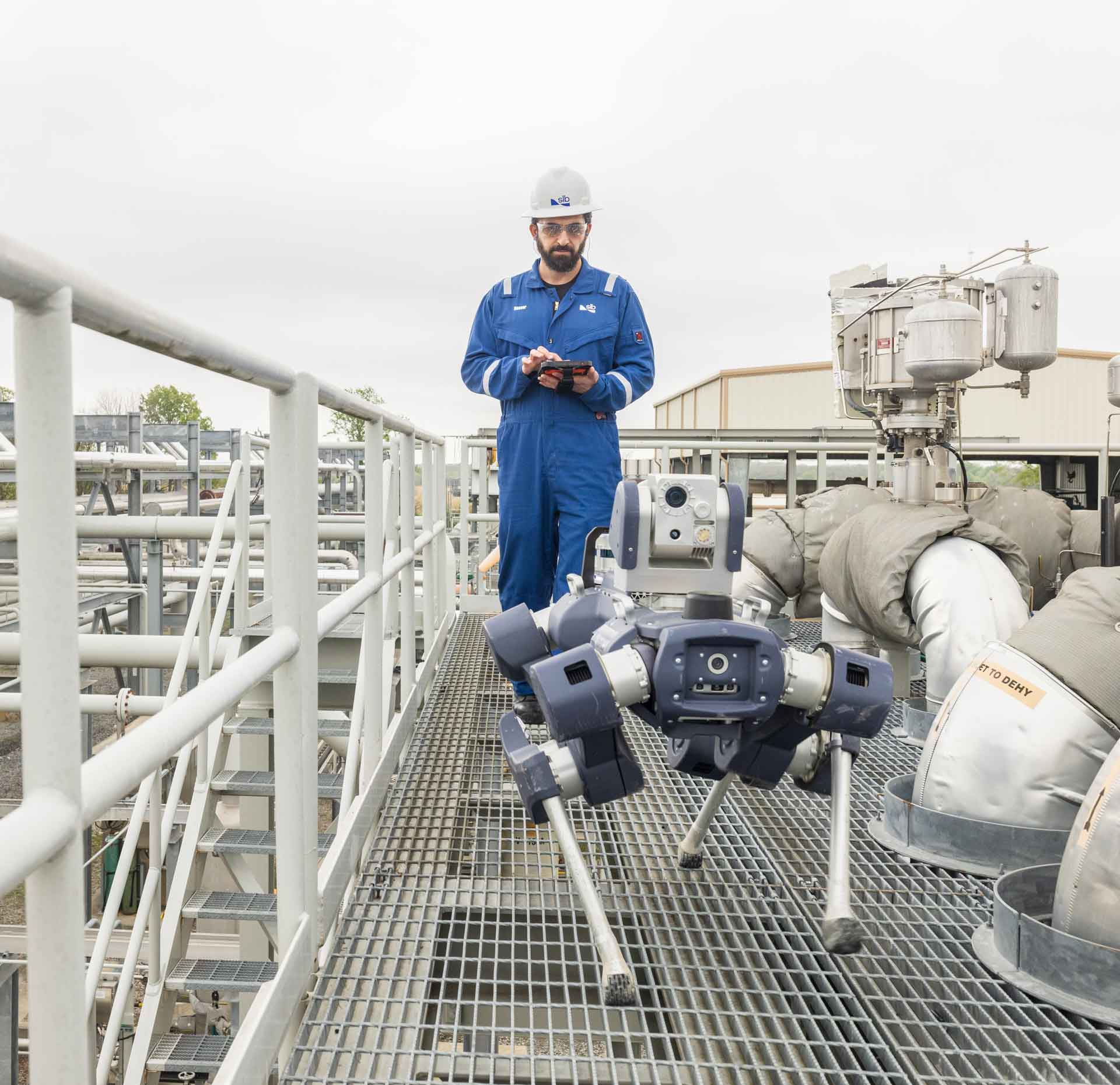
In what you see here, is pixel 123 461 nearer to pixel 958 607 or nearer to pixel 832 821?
pixel 958 607

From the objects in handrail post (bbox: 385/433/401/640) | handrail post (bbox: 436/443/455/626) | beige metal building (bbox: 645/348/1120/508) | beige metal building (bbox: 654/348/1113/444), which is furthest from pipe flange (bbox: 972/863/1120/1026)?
beige metal building (bbox: 654/348/1113/444)

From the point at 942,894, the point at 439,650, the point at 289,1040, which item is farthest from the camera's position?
the point at 439,650

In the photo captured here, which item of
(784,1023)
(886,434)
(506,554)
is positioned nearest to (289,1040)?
(784,1023)

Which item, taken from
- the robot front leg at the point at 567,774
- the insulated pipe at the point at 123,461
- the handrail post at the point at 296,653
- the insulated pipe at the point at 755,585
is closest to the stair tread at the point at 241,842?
the robot front leg at the point at 567,774

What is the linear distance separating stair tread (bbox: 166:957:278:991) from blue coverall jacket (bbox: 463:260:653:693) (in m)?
1.31

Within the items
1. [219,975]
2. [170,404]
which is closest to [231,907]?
[219,975]

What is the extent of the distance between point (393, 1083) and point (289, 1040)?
23cm

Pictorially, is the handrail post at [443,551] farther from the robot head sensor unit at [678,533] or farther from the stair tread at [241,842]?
the robot head sensor unit at [678,533]

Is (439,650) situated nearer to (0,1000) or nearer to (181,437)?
(0,1000)

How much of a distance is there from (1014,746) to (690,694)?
0.84 m

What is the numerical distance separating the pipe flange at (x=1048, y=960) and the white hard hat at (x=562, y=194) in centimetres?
255

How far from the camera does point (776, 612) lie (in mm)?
5309

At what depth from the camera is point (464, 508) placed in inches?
250

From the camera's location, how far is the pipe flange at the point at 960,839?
230 cm
